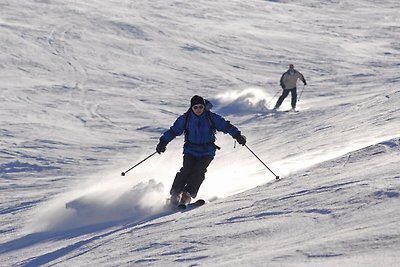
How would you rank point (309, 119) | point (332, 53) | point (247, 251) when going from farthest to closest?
point (332, 53) < point (309, 119) < point (247, 251)

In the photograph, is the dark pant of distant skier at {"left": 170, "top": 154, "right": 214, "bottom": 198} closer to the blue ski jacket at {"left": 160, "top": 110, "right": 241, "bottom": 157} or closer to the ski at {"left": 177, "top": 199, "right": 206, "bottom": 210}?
the blue ski jacket at {"left": 160, "top": 110, "right": 241, "bottom": 157}

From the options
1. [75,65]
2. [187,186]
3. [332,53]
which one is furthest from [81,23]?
[187,186]

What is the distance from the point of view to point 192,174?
324 inches

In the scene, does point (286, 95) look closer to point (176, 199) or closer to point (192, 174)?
point (192, 174)

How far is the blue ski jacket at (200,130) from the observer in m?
7.97

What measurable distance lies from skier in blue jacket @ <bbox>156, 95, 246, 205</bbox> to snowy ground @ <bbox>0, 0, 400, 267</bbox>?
312mm

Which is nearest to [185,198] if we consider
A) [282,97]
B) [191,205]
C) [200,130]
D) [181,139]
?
[191,205]

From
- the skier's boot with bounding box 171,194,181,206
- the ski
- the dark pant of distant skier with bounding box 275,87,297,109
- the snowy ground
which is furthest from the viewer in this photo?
the dark pant of distant skier with bounding box 275,87,297,109

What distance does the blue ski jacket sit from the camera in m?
7.97

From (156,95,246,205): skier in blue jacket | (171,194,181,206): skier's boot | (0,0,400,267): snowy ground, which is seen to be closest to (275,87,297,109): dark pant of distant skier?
(0,0,400,267): snowy ground

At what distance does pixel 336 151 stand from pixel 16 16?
77.9 feet

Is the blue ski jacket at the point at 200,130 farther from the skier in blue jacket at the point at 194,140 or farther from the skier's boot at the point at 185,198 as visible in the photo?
the skier's boot at the point at 185,198

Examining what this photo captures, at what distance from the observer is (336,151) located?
1062 cm

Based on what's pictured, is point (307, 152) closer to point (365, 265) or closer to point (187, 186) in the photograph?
point (187, 186)
